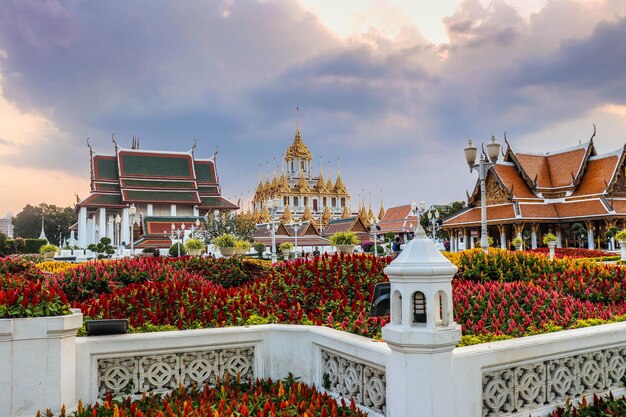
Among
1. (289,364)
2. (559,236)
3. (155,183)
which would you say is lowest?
(289,364)

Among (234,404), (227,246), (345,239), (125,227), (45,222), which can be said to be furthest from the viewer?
(45,222)

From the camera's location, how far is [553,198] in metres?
41.9

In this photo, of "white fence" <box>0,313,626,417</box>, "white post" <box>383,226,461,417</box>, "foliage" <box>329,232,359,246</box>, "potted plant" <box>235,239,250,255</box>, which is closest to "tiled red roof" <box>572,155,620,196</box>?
"foliage" <box>329,232,359,246</box>

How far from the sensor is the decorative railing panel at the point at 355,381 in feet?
14.7

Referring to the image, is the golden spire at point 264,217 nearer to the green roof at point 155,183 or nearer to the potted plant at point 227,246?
the green roof at point 155,183

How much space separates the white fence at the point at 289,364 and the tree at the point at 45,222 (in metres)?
100

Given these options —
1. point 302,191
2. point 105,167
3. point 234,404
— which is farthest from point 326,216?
point 234,404

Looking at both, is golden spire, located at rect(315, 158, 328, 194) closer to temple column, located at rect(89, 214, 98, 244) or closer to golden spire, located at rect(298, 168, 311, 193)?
golden spire, located at rect(298, 168, 311, 193)

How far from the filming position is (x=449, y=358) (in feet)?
13.1

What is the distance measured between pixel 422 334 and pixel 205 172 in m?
61.3

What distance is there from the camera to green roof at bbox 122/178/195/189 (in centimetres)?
5778

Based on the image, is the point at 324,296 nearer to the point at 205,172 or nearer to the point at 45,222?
the point at 205,172

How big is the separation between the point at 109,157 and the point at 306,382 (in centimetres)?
5963

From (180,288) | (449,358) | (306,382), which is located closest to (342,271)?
(180,288)
